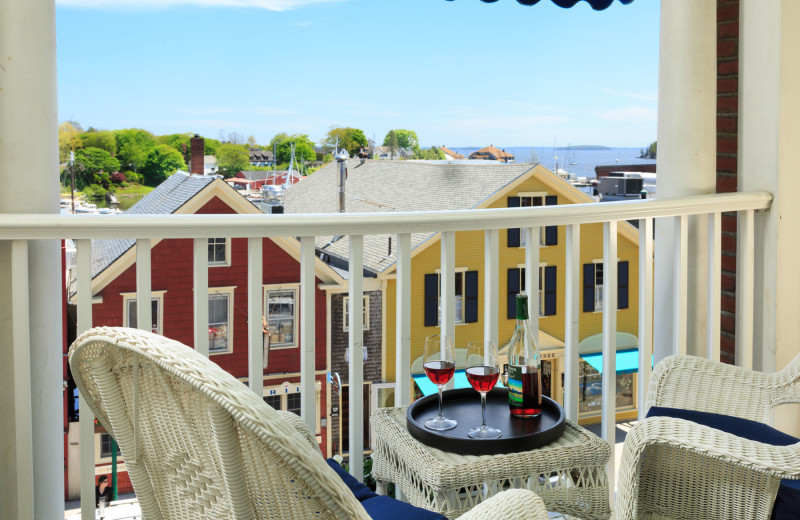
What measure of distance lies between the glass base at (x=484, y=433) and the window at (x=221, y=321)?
3.01 metres

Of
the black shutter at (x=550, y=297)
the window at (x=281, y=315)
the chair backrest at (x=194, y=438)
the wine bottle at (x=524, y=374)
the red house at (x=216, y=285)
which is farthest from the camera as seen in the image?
the window at (x=281, y=315)

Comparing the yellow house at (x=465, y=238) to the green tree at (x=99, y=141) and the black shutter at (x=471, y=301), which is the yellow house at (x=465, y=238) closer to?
the black shutter at (x=471, y=301)

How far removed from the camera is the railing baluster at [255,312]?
1.86 meters

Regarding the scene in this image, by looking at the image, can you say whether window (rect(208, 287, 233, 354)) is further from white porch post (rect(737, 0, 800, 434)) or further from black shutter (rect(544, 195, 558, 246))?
white porch post (rect(737, 0, 800, 434))

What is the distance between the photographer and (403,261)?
201 cm

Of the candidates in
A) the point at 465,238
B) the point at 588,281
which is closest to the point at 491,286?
the point at 588,281

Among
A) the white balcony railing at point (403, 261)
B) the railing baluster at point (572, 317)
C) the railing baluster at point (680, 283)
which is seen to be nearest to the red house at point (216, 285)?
the white balcony railing at point (403, 261)

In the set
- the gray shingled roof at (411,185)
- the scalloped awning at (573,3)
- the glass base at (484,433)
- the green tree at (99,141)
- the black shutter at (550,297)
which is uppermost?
the scalloped awning at (573,3)

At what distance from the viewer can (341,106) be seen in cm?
1254

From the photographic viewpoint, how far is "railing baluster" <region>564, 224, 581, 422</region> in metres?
2.15

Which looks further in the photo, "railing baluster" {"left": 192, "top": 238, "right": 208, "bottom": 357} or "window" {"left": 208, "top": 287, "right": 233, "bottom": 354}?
"window" {"left": 208, "top": 287, "right": 233, "bottom": 354}

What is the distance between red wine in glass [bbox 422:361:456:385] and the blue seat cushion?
1.83 ft

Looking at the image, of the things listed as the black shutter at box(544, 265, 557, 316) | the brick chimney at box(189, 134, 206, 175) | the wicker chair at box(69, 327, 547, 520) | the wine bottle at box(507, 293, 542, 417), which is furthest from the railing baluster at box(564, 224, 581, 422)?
the brick chimney at box(189, 134, 206, 175)

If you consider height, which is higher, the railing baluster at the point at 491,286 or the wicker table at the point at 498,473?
the railing baluster at the point at 491,286
